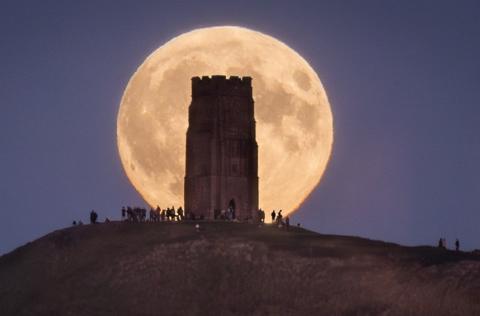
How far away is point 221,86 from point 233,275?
25.0m

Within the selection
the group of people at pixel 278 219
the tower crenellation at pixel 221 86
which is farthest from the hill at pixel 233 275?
the tower crenellation at pixel 221 86

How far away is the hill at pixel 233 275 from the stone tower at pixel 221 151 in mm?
10880

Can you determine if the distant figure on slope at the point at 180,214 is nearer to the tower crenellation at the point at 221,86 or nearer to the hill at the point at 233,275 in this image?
the hill at the point at 233,275

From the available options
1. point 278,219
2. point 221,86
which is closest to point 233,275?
point 278,219

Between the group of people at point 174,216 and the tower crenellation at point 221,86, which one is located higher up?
the tower crenellation at point 221,86

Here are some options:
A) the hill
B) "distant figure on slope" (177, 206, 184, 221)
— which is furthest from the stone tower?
the hill

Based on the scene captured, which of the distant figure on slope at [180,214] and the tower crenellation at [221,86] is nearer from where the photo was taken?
the distant figure on slope at [180,214]

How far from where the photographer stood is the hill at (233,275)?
249ft

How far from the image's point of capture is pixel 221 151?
102 m

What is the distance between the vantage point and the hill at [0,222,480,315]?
75938 millimetres

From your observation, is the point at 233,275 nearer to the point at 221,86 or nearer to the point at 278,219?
the point at 278,219

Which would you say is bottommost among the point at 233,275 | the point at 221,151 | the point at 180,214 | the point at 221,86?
the point at 233,275

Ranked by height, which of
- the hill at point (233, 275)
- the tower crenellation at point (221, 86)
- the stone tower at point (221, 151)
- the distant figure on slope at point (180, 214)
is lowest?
the hill at point (233, 275)

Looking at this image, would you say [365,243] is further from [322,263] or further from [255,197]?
[255,197]
